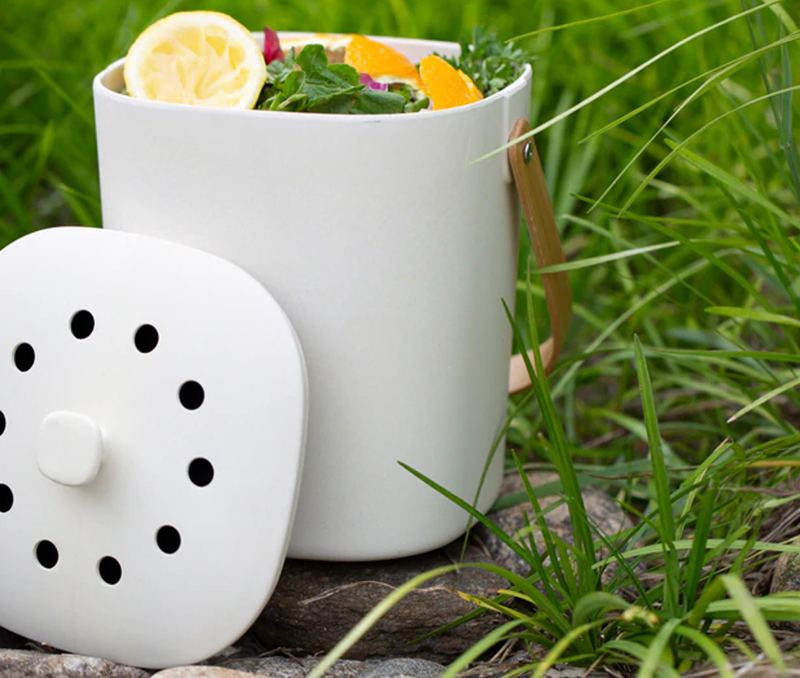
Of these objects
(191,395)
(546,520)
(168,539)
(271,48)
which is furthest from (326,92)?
(546,520)

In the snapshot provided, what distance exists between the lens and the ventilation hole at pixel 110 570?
1.00 meters

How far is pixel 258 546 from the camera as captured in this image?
3.12 ft

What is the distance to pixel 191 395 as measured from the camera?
3.30 ft

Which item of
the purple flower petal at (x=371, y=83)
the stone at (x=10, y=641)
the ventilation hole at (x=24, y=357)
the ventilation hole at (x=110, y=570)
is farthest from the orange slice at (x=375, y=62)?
the stone at (x=10, y=641)

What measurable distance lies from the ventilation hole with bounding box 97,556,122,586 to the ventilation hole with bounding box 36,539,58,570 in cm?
5

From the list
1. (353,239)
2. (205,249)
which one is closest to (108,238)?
(205,249)

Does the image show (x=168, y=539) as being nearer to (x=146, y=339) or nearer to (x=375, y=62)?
(x=146, y=339)

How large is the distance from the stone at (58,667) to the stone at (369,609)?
0.15 metres

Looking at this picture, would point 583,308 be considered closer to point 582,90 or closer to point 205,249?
point 582,90

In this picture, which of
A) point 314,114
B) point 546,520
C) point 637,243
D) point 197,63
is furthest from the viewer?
point 637,243

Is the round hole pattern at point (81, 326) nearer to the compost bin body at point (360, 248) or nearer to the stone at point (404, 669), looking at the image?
the compost bin body at point (360, 248)

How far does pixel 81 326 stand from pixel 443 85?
Result: 372 mm

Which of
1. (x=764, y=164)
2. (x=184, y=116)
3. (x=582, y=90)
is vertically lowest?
(x=764, y=164)

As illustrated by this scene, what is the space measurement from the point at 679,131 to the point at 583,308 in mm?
384
